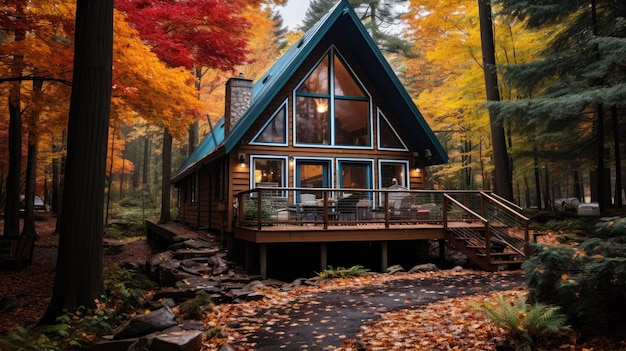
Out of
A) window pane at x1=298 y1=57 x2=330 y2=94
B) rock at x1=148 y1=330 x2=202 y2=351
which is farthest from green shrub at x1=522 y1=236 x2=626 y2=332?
window pane at x1=298 y1=57 x2=330 y2=94

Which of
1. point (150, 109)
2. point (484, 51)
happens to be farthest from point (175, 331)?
point (484, 51)

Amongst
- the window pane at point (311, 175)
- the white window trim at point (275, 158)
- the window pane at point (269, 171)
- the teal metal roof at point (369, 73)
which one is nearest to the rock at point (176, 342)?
the teal metal roof at point (369, 73)

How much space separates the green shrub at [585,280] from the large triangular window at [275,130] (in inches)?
361

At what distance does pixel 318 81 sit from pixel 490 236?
22.6ft

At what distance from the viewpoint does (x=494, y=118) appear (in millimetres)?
13992

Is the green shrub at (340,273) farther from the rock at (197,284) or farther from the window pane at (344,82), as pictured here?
the window pane at (344,82)

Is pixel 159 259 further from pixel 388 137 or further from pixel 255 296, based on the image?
pixel 388 137

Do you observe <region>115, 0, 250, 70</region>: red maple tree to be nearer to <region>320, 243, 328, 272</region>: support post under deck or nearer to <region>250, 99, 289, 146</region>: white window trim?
<region>250, 99, 289, 146</region>: white window trim

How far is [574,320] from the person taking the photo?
4.52m

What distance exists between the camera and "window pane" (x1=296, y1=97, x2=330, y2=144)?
13492mm

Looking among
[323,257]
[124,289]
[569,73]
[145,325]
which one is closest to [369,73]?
[569,73]

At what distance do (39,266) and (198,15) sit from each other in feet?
27.1

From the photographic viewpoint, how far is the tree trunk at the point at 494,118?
A: 1396 centimetres

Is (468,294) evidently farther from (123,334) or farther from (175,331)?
(123,334)
